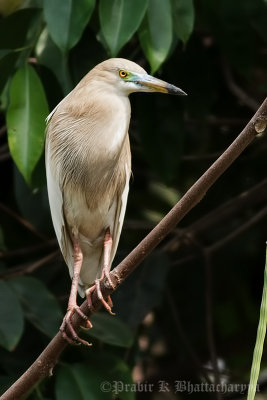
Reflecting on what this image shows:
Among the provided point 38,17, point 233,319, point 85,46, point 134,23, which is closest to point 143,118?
point 85,46

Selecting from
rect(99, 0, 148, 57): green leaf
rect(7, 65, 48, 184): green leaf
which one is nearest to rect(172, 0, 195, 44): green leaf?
rect(99, 0, 148, 57): green leaf

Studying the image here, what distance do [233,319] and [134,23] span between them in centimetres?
211

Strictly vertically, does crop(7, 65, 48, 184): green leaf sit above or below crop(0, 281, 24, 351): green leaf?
above

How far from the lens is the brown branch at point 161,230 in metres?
1.51

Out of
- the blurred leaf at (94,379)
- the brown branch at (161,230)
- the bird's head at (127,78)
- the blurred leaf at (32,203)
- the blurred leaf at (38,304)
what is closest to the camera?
the brown branch at (161,230)

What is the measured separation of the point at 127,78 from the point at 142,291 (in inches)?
40.1

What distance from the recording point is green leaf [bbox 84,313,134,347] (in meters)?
2.55

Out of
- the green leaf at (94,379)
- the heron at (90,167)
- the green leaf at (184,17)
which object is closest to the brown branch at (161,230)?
the heron at (90,167)

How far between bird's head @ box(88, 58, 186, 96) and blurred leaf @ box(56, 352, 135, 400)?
0.89 meters

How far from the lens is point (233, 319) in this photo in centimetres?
394

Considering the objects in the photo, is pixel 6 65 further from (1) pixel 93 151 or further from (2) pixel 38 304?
(2) pixel 38 304

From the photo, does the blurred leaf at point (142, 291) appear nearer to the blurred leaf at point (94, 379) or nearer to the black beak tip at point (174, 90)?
the blurred leaf at point (94, 379)

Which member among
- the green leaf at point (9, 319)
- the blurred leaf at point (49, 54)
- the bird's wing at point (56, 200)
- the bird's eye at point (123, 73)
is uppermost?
the bird's eye at point (123, 73)

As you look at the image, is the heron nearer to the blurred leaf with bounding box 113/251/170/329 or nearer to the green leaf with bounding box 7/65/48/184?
the green leaf with bounding box 7/65/48/184
